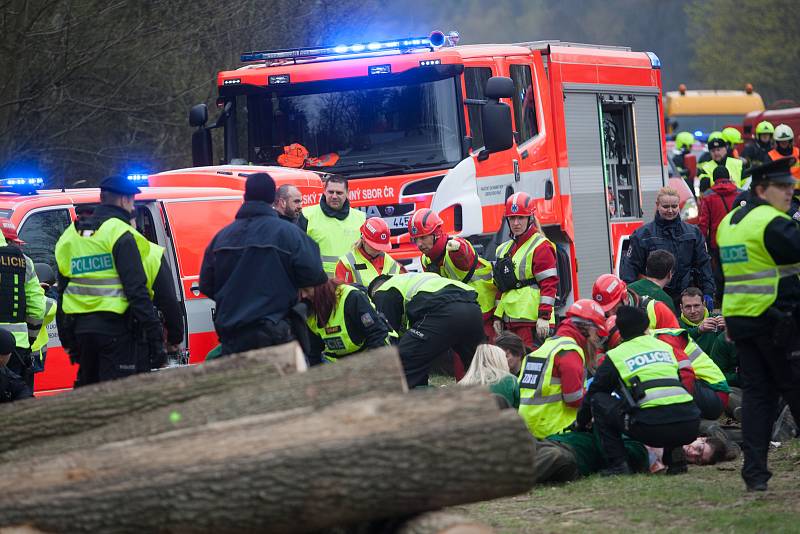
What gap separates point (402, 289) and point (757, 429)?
322 centimetres

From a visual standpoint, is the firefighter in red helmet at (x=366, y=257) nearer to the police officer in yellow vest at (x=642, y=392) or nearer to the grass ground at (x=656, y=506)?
the police officer in yellow vest at (x=642, y=392)

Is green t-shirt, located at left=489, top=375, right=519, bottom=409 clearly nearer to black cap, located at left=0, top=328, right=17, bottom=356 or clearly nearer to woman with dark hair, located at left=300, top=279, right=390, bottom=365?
woman with dark hair, located at left=300, top=279, right=390, bottom=365

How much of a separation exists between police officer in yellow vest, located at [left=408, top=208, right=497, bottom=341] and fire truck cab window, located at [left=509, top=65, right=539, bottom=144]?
8.35 feet

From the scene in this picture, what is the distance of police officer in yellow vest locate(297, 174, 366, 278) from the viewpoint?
35.0 feet

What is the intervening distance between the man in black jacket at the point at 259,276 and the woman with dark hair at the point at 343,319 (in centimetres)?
86

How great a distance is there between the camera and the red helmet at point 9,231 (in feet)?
30.8

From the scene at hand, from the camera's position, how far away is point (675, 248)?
11.8 meters

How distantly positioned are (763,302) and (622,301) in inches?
75.1

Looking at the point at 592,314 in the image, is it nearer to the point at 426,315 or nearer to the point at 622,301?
the point at 622,301

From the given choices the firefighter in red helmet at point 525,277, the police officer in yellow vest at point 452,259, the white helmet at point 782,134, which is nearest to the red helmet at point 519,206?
the firefighter in red helmet at point 525,277

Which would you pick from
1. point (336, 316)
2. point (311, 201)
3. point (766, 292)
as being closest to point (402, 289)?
point (336, 316)

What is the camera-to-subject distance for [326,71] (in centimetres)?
1280

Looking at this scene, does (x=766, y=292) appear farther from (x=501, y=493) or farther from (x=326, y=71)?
(x=326, y=71)

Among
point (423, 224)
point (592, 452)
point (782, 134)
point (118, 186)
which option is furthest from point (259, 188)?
point (782, 134)
